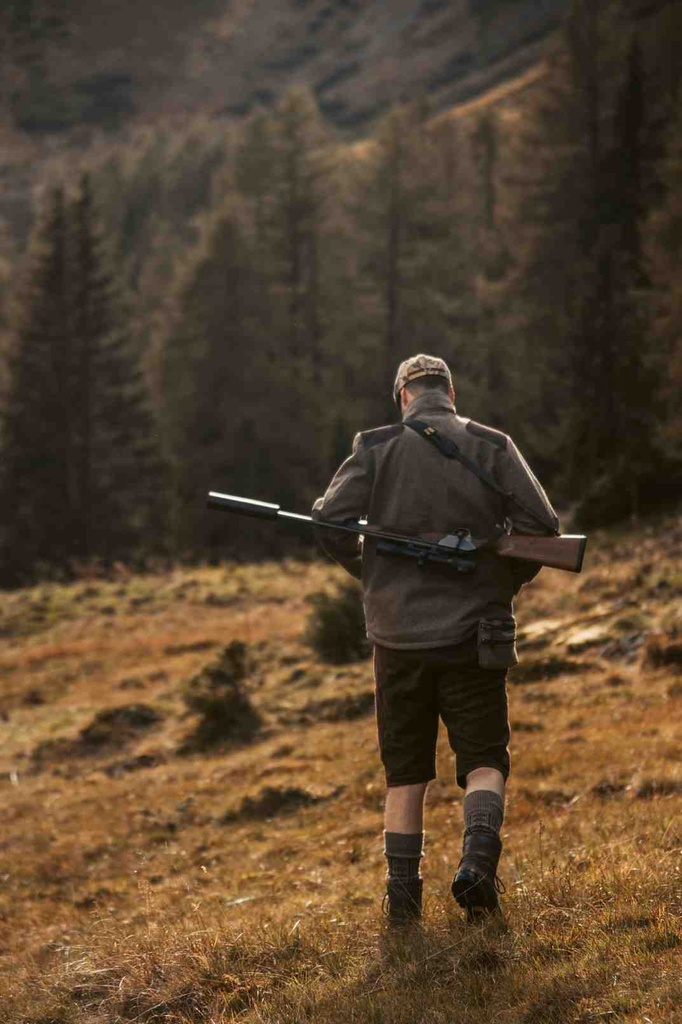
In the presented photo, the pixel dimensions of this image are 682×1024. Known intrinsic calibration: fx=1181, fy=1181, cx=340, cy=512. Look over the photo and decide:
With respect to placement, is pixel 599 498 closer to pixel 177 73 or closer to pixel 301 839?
pixel 301 839

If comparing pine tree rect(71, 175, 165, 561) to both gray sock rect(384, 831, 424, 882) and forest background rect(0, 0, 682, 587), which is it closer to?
forest background rect(0, 0, 682, 587)

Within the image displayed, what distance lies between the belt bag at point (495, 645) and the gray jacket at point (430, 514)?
0.23 ft

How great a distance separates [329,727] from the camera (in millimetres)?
10219

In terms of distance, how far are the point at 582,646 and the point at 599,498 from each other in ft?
21.5

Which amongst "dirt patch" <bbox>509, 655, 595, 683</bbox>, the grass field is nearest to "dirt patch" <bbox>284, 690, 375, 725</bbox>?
the grass field

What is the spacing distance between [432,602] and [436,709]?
494 millimetres

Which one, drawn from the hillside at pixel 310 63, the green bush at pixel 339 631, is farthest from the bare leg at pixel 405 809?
the hillside at pixel 310 63

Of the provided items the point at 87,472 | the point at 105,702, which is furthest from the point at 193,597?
the point at 87,472

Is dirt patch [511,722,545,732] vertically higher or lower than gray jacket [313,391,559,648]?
lower

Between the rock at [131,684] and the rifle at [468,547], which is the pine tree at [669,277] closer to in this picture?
the rock at [131,684]

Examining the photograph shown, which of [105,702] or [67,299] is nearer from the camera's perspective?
[105,702]

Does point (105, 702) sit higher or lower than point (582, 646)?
lower

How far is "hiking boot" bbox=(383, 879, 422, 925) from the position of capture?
4.74 metres

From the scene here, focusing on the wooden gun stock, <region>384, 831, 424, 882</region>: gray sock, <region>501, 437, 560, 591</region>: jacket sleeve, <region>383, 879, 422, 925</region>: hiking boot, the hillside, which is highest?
the hillside
